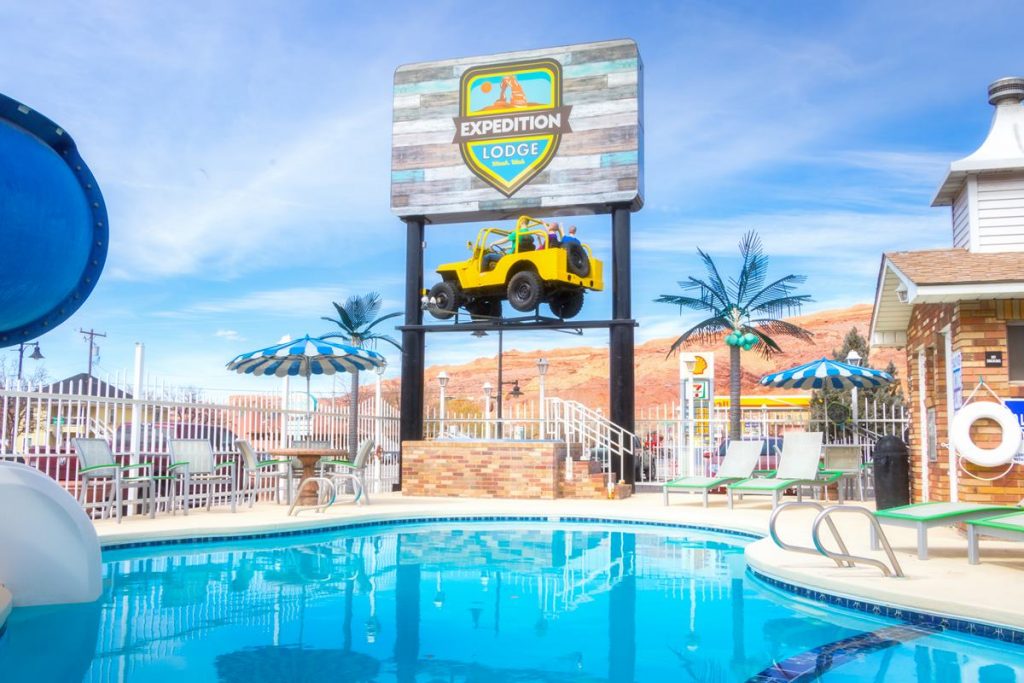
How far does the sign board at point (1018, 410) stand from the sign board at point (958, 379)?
0.40 m

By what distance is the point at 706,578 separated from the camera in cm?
701

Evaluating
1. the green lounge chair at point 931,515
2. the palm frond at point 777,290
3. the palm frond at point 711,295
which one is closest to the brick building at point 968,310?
the green lounge chair at point 931,515

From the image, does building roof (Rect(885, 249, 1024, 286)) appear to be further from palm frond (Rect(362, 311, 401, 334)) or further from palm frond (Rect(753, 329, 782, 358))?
palm frond (Rect(362, 311, 401, 334))

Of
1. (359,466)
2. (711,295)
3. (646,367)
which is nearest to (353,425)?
(359,466)

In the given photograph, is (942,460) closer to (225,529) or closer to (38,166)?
(225,529)

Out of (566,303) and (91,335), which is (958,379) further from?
(91,335)

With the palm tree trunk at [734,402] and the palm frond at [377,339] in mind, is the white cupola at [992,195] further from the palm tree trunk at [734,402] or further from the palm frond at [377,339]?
the palm frond at [377,339]

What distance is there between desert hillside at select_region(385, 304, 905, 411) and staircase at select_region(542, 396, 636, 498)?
151 feet

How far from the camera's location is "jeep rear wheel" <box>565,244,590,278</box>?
13898 millimetres

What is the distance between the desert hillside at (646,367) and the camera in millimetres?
66750

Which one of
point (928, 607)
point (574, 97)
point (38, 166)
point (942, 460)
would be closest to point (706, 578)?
point (928, 607)

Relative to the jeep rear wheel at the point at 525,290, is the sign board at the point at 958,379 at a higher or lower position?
lower

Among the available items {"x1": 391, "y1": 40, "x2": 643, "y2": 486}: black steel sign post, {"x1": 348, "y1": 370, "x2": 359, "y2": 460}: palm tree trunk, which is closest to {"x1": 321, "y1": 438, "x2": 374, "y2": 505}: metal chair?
{"x1": 348, "y1": 370, "x2": 359, "y2": 460}: palm tree trunk

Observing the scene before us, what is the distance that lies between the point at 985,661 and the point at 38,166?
15.6 feet
